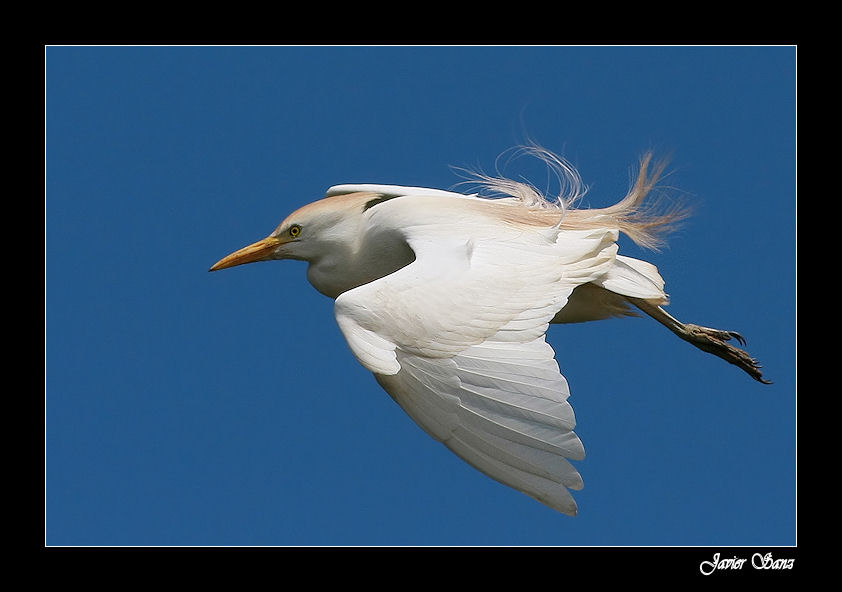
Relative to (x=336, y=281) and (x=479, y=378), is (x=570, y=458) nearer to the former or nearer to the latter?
(x=479, y=378)

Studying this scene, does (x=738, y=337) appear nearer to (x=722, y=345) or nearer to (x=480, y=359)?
(x=722, y=345)

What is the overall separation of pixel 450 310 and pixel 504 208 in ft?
2.63

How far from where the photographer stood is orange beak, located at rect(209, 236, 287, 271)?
5.37 m

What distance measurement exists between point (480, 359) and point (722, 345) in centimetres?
136

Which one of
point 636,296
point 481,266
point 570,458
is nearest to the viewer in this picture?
point 570,458

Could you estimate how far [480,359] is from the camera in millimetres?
4414

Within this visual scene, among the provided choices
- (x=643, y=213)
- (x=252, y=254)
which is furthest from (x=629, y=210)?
(x=252, y=254)

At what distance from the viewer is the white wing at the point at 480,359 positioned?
432 centimetres

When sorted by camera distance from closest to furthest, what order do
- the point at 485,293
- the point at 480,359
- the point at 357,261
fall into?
the point at 480,359
the point at 485,293
the point at 357,261

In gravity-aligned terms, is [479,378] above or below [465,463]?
above

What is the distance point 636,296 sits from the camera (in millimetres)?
5035

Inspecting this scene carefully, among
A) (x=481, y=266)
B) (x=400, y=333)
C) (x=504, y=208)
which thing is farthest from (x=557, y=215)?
(x=400, y=333)

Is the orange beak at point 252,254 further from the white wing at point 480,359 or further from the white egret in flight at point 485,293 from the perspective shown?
the white wing at point 480,359

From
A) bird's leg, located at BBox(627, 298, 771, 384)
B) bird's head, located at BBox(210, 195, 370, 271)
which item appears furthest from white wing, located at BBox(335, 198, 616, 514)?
bird's leg, located at BBox(627, 298, 771, 384)
